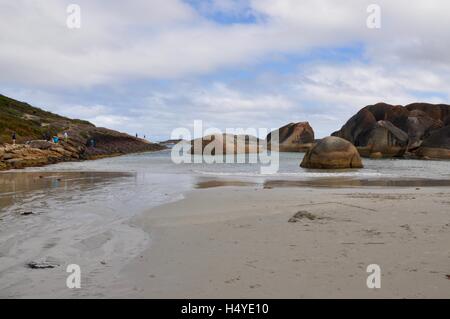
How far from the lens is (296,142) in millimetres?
73125

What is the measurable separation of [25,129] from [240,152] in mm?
25217

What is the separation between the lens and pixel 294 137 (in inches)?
2889

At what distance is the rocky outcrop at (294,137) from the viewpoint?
7006cm

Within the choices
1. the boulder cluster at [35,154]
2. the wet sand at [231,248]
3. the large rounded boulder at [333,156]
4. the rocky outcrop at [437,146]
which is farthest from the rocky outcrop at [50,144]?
the rocky outcrop at [437,146]

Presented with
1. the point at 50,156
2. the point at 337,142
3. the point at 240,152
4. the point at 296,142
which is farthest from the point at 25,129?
the point at 296,142

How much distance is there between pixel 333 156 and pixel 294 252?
1959 centimetres

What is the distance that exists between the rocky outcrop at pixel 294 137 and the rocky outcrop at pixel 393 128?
9304 millimetres

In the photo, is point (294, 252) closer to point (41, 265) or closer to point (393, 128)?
point (41, 265)

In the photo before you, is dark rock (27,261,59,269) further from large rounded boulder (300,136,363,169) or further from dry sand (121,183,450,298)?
large rounded boulder (300,136,363,169)

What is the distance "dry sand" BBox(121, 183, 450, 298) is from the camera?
421cm

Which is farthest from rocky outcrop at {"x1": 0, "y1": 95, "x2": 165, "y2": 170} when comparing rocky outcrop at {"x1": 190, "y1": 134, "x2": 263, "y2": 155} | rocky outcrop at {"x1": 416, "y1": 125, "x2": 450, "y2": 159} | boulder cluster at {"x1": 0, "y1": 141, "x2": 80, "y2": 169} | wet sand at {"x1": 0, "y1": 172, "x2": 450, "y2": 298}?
rocky outcrop at {"x1": 416, "y1": 125, "x2": 450, "y2": 159}

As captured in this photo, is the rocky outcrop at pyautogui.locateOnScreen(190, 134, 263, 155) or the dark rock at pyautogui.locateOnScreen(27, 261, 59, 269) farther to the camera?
the rocky outcrop at pyautogui.locateOnScreen(190, 134, 263, 155)

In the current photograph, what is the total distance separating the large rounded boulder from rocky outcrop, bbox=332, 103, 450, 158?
986 inches
